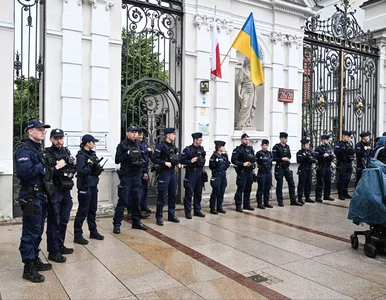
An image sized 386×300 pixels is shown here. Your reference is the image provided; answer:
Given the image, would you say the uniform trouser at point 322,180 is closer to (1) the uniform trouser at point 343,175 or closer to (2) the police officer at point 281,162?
(1) the uniform trouser at point 343,175

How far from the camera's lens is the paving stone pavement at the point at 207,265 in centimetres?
434

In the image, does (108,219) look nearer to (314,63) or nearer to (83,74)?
(83,74)

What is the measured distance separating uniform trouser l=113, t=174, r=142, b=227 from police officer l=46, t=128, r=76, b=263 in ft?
4.63

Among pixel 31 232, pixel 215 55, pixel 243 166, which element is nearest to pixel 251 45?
pixel 215 55

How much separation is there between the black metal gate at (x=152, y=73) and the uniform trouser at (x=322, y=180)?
14.7 ft

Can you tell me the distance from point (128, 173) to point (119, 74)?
2.84 m

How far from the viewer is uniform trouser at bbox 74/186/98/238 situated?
20.0 feet

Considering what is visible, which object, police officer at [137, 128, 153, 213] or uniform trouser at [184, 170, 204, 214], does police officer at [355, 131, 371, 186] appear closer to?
uniform trouser at [184, 170, 204, 214]

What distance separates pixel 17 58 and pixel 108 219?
388 centimetres

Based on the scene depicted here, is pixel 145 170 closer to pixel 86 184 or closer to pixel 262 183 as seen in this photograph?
pixel 86 184

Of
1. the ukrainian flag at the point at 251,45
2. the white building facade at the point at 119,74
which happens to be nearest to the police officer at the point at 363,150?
the white building facade at the point at 119,74

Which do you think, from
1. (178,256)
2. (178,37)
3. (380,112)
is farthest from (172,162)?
(380,112)

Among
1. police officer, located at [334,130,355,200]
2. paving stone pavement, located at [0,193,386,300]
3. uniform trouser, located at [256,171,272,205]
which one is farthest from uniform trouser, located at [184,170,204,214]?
police officer, located at [334,130,355,200]

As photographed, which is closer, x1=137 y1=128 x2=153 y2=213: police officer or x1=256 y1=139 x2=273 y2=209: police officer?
x1=137 y1=128 x2=153 y2=213: police officer
